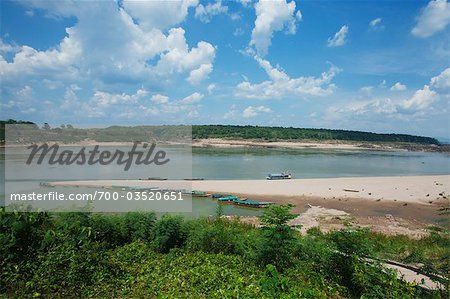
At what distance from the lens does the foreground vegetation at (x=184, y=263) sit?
222 inches

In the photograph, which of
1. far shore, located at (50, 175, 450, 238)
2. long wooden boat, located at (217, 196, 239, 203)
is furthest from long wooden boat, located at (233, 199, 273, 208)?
far shore, located at (50, 175, 450, 238)

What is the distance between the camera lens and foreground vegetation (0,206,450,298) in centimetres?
563

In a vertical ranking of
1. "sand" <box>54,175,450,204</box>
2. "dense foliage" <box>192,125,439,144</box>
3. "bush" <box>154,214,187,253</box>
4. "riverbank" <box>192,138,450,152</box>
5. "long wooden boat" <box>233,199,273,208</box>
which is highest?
"dense foliage" <box>192,125,439,144</box>

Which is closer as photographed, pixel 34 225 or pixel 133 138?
pixel 34 225

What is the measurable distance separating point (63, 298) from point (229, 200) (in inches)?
804

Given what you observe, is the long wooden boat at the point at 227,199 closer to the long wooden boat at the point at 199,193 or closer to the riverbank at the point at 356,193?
the long wooden boat at the point at 199,193

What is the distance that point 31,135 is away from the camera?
4841cm

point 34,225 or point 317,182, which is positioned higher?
point 34,225

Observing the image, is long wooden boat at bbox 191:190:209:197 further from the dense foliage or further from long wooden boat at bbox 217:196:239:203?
the dense foliage

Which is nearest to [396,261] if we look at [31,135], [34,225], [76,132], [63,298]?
[63,298]

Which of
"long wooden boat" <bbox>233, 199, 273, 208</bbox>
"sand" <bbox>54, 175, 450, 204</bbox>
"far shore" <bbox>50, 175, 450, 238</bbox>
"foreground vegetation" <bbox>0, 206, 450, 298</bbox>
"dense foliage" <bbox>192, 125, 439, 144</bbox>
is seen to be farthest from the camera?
"dense foliage" <bbox>192, 125, 439, 144</bbox>

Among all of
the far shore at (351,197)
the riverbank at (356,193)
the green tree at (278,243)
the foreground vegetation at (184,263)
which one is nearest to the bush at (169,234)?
the foreground vegetation at (184,263)

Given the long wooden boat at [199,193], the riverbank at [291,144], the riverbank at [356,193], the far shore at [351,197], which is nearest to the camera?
the far shore at [351,197]

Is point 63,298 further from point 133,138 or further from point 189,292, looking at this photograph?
point 133,138
